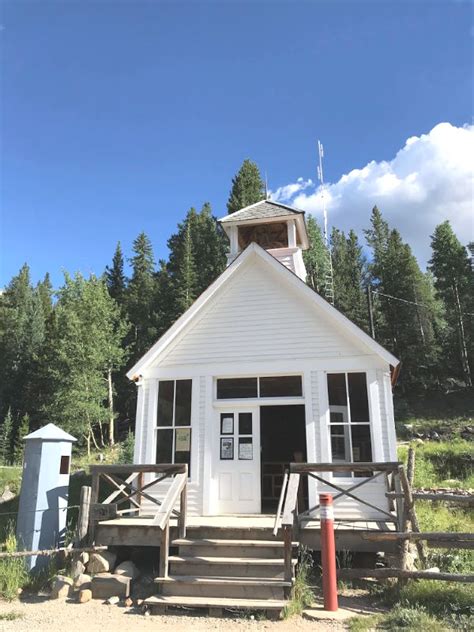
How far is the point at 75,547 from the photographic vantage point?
7.89 meters

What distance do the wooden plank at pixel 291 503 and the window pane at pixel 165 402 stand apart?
Result: 12.1 feet

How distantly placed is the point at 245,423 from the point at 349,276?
3717 cm

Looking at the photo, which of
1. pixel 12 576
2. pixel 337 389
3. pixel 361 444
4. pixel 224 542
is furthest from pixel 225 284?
pixel 12 576

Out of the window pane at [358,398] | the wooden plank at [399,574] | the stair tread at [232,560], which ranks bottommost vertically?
the wooden plank at [399,574]

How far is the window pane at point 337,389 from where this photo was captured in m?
9.72

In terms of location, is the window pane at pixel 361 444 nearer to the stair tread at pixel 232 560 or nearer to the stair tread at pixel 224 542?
the stair tread at pixel 224 542

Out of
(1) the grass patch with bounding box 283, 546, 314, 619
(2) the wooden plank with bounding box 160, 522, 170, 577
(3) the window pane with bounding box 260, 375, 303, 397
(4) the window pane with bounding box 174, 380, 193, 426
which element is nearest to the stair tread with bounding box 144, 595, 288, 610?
(1) the grass patch with bounding box 283, 546, 314, 619

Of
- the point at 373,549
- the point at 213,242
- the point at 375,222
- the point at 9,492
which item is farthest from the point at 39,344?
the point at 373,549

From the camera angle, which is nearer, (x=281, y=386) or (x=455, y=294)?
(x=281, y=386)

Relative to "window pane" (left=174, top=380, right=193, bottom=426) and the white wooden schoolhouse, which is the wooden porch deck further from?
"window pane" (left=174, top=380, right=193, bottom=426)

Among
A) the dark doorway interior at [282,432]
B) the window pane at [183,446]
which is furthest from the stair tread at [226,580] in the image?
the dark doorway interior at [282,432]

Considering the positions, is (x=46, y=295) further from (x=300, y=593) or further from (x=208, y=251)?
(x=300, y=593)

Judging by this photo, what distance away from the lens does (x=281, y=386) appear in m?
10.2

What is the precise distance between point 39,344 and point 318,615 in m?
39.8
